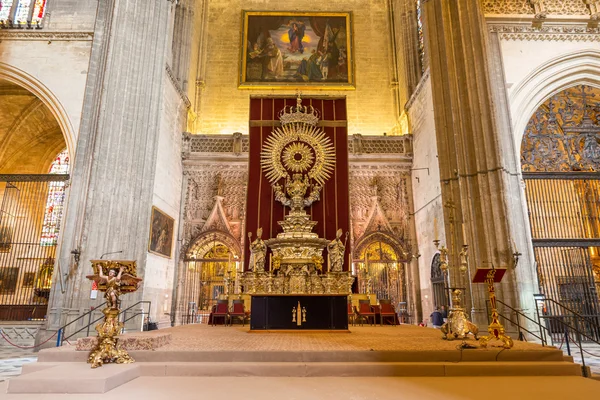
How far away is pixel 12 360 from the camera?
6820 mm

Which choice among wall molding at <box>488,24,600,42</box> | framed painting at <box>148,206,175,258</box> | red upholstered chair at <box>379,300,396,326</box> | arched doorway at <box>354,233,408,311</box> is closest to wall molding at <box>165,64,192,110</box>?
framed painting at <box>148,206,175,258</box>

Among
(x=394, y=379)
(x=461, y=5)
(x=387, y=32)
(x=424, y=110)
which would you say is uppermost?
(x=387, y=32)

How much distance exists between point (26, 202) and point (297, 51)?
11.9 m

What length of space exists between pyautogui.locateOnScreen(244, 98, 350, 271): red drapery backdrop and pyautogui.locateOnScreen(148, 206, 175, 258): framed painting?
2.42m

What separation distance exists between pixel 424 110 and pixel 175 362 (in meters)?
10.6

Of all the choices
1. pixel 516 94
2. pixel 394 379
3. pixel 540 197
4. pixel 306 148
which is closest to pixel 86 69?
pixel 306 148

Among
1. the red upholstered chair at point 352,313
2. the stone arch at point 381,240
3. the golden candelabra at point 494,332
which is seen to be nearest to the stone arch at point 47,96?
A: the red upholstered chair at point 352,313

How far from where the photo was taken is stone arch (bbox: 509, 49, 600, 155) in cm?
943

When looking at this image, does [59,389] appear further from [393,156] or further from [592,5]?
[592,5]

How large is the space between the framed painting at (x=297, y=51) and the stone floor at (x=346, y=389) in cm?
1317

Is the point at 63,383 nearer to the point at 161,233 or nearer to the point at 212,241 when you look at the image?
the point at 161,233

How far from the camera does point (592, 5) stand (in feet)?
32.0

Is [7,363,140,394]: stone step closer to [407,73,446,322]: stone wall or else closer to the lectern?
the lectern

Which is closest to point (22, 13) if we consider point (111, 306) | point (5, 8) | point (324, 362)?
point (5, 8)
